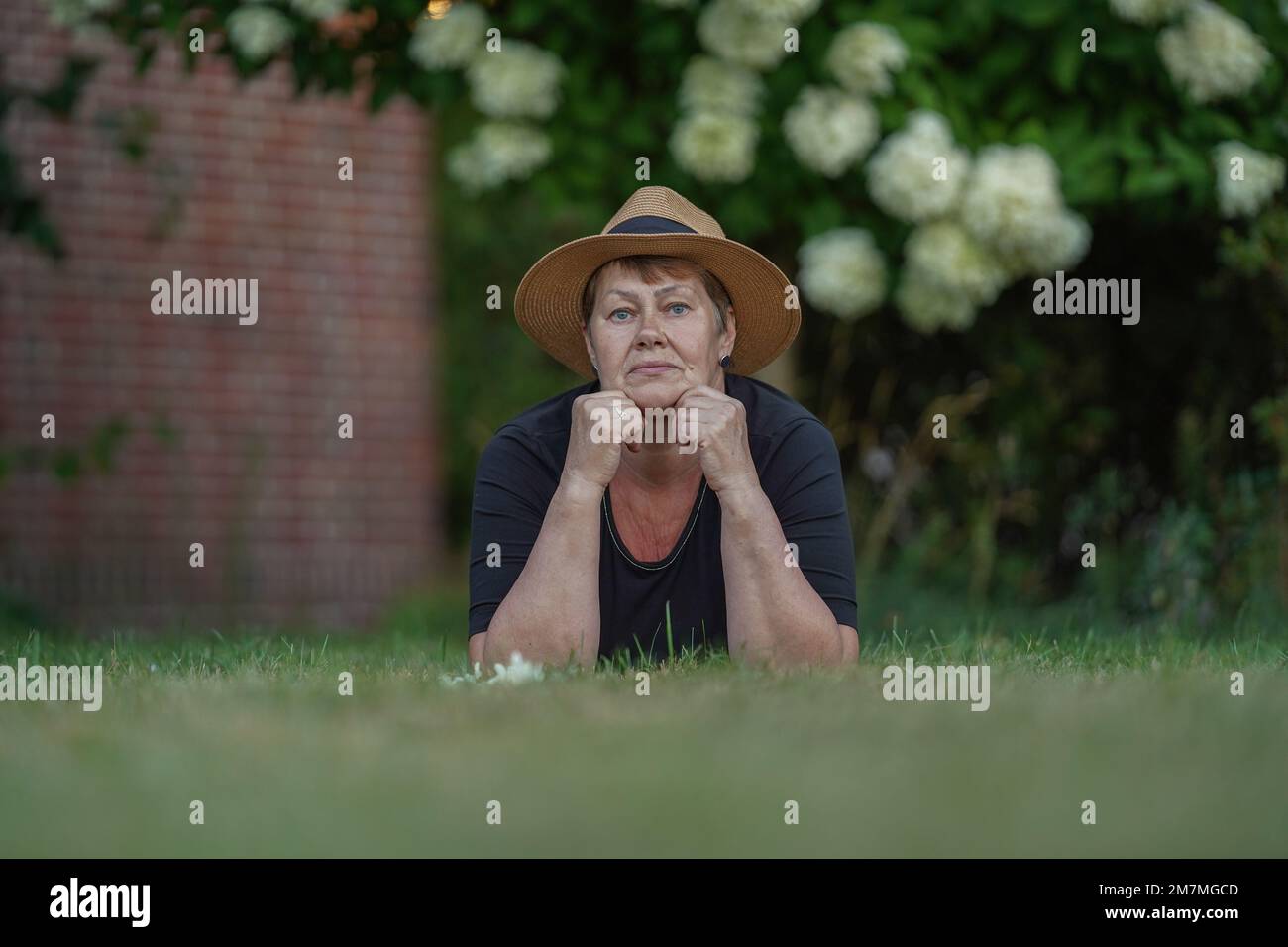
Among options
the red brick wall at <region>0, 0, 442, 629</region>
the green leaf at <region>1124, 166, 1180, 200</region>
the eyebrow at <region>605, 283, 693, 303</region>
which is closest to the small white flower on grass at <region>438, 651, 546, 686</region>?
the eyebrow at <region>605, 283, 693, 303</region>

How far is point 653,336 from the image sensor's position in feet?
13.1

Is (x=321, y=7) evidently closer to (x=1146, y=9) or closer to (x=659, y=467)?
(x=659, y=467)

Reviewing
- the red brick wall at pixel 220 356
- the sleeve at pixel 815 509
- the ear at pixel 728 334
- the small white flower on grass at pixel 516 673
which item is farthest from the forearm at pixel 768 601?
the red brick wall at pixel 220 356

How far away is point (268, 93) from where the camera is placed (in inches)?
363

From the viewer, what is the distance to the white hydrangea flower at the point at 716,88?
17.0 ft

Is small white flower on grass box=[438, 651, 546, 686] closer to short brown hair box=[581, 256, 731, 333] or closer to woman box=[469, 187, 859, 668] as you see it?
woman box=[469, 187, 859, 668]

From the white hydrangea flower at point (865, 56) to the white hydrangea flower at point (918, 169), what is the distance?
0.58 ft

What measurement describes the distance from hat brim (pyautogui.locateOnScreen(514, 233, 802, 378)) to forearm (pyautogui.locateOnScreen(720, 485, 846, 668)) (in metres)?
0.66

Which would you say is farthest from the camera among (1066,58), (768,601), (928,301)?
(928,301)

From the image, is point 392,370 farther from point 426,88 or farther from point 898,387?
point 426,88

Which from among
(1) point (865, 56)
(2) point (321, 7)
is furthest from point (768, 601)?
(2) point (321, 7)

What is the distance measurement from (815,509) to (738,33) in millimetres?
1832

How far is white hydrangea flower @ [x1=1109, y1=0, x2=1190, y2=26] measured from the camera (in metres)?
5.02

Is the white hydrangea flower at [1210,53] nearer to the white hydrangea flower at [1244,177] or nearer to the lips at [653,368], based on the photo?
the white hydrangea flower at [1244,177]
